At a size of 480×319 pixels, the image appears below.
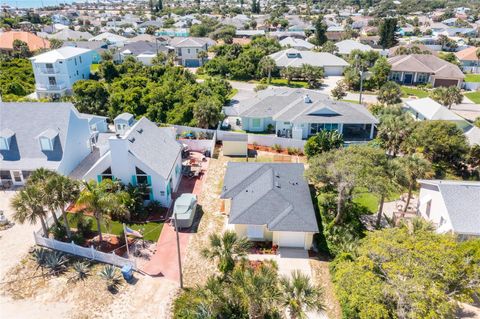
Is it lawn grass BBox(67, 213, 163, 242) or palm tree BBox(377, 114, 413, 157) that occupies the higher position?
palm tree BBox(377, 114, 413, 157)

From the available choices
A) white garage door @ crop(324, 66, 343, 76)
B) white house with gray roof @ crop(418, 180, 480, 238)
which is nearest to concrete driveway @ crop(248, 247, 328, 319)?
white house with gray roof @ crop(418, 180, 480, 238)

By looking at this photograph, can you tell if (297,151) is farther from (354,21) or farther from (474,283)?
(354,21)

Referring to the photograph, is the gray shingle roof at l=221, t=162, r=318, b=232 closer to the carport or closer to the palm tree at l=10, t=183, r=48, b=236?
the carport

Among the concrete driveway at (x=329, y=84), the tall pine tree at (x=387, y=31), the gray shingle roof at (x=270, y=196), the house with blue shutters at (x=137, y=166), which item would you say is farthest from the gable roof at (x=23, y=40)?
the tall pine tree at (x=387, y=31)

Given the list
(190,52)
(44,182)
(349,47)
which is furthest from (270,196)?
(349,47)

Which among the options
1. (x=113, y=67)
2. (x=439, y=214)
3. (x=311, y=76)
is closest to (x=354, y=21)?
(x=311, y=76)
